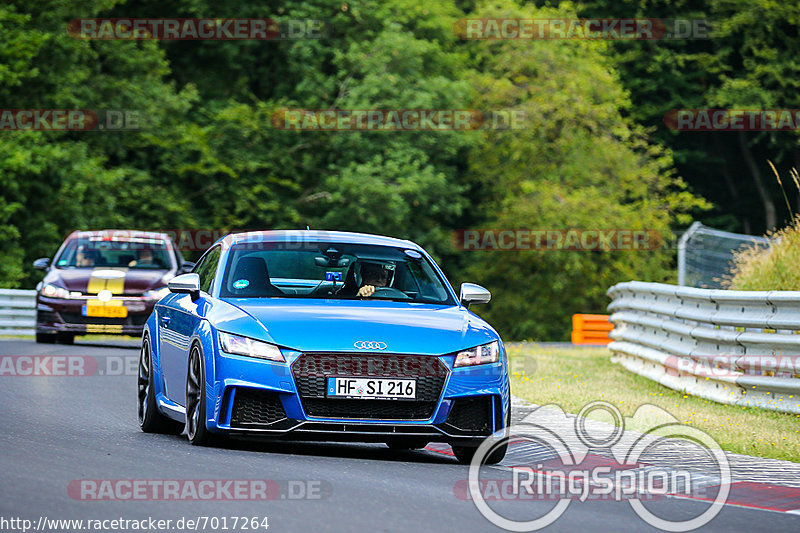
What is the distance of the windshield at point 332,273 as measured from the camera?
10.8 meters

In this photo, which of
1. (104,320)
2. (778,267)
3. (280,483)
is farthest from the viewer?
(104,320)

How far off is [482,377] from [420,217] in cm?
3934

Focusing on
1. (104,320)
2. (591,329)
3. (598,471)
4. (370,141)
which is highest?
(370,141)

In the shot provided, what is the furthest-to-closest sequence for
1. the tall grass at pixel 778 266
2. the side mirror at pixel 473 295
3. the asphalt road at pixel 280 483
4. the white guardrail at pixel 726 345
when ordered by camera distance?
the tall grass at pixel 778 266 < the white guardrail at pixel 726 345 < the side mirror at pixel 473 295 < the asphalt road at pixel 280 483

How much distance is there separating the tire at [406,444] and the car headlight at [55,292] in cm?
1288

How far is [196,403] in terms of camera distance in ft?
33.6

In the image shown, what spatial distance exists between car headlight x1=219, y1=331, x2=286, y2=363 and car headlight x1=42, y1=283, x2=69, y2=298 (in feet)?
45.0

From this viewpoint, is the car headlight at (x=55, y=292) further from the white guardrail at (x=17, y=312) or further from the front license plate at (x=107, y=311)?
the white guardrail at (x=17, y=312)

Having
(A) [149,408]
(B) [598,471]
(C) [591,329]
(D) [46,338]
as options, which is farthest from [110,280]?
(B) [598,471]

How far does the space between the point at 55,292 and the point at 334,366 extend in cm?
1426

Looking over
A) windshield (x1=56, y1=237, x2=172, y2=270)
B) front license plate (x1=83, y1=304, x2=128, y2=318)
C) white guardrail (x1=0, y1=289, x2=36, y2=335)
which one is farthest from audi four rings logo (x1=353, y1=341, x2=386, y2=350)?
white guardrail (x1=0, y1=289, x2=36, y2=335)

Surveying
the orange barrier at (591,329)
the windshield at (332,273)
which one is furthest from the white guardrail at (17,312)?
the windshield at (332,273)

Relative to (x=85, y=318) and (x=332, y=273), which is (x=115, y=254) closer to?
(x=85, y=318)

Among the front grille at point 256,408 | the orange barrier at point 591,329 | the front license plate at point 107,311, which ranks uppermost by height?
the front grille at point 256,408
